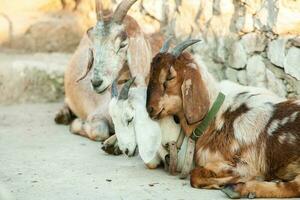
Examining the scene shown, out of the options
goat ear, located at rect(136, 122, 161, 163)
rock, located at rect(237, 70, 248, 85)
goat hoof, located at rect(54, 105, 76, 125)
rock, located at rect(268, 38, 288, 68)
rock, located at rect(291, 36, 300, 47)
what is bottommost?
goat hoof, located at rect(54, 105, 76, 125)

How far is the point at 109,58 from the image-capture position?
6652 millimetres

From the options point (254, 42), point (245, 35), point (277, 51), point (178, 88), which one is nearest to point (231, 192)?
point (178, 88)

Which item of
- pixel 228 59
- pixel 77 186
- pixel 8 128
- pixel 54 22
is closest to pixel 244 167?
pixel 77 186

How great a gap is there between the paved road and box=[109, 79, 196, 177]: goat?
0.19m

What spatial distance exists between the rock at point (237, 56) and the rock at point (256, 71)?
106 mm

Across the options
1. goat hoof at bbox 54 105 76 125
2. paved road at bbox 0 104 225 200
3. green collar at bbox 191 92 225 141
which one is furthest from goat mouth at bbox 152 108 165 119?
goat hoof at bbox 54 105 76 125

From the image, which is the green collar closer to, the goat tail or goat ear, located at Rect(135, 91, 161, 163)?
goat ear, located at Rect(135, 91, 161, 163)

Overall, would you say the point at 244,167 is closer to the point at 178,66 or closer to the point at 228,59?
the point at 178,66

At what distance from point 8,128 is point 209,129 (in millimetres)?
2974

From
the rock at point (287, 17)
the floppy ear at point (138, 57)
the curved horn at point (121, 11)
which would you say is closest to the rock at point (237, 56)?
the rock at point (287, 17)

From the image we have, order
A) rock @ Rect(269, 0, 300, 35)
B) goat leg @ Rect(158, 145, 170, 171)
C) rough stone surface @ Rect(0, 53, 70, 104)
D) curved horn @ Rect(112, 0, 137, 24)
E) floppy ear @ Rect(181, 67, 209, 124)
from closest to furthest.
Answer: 1. floppy ear @ Rect(181, 67, 209, 124)
2. goat leg @ Rect(158, 145, 170, 171)
3. curved horn @ Rect(112, 0, 137, 24)
4. rock @ Rect(269, 0, 300, 35)
5. rough stone surface @ Rect(0, 53, 70, 104)

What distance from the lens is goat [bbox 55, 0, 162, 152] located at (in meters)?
6.62

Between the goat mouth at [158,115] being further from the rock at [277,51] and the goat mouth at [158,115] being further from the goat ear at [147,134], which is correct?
the rock at [277,51]

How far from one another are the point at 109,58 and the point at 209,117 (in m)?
1.47
